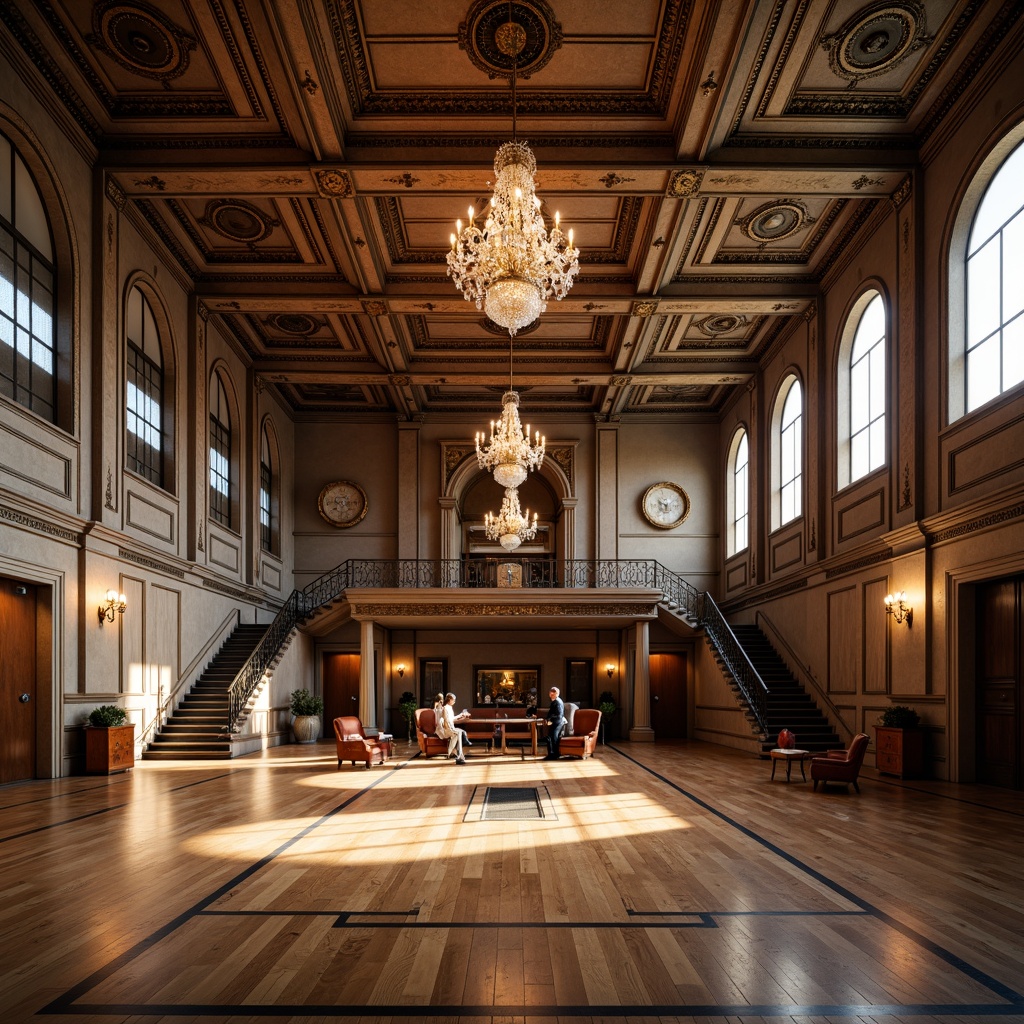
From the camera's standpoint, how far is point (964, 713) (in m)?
9.99

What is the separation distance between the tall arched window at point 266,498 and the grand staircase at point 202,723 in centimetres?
382

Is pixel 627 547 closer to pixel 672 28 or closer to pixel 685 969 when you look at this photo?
pixel 672 28

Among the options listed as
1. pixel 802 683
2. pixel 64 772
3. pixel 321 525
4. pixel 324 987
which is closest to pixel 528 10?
pixel 324 987

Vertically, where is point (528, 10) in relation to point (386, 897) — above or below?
above

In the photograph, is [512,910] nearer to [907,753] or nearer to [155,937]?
[155,937]

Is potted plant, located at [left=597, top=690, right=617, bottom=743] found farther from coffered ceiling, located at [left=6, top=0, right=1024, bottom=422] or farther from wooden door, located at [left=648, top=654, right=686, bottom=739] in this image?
coffered ceiling, located at [left=6, top=0, right=1024, bottom=422]

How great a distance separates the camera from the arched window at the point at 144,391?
12.9m

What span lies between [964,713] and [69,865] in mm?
8938

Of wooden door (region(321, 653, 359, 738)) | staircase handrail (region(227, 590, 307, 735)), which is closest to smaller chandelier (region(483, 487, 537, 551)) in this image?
staircase handrail (region(227, 590, 307, 735))

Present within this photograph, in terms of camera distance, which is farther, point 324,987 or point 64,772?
point 64,772

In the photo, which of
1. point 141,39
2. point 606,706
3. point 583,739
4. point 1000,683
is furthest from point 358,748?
point 141,39

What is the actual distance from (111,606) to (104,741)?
1.79 metres

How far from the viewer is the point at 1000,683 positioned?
966 cm

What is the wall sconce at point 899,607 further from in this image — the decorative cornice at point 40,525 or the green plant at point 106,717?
the decorative cornice at point 40,525
